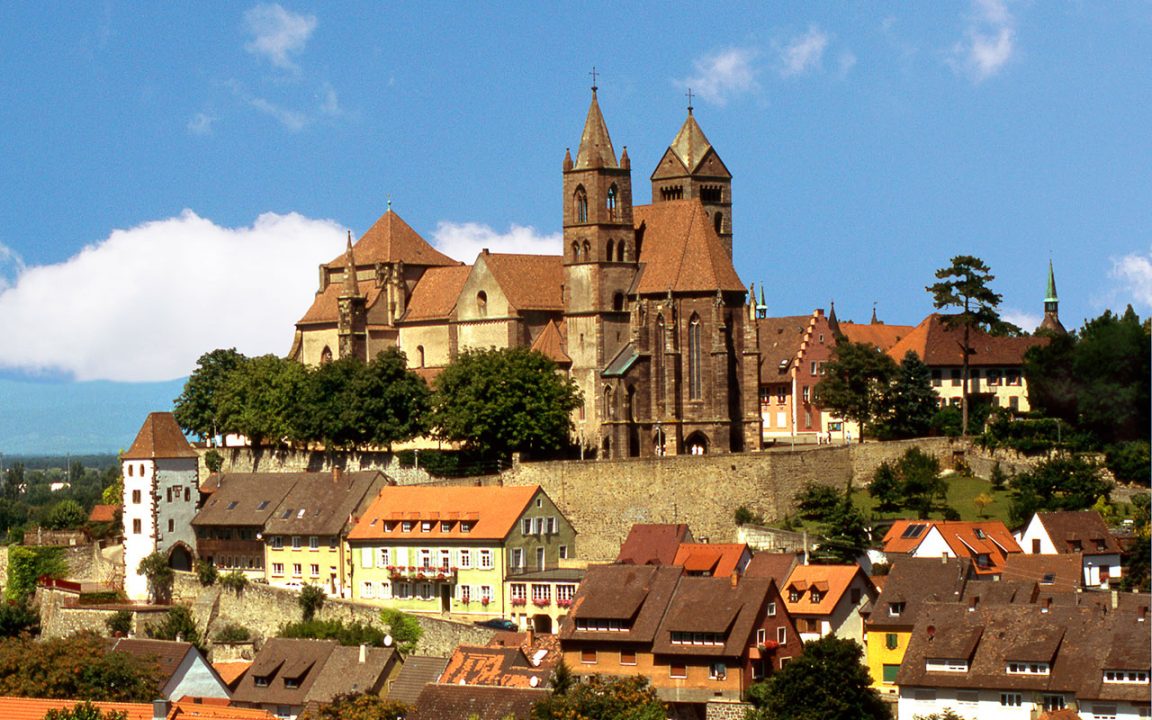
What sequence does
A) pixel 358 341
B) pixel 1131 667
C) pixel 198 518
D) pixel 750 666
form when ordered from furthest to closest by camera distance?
pixel 358 341, pixel 198 518, pixel 750 666, pixel 1131 667

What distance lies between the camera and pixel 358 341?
12175 cm

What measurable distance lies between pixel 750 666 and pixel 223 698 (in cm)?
1862

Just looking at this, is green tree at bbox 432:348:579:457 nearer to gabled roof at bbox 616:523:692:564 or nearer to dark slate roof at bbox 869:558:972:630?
gabled roof at bbox 616:523:692:564

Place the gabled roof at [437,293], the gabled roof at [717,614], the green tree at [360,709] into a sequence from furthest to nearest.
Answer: the gabled roof at [437,293] < the gabled roof at [717,614] < the green tree at [360,709]

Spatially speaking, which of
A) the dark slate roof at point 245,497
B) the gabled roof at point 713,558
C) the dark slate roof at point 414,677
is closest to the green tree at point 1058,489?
the gabled roof at point 713,558

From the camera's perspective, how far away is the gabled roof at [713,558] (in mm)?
87562

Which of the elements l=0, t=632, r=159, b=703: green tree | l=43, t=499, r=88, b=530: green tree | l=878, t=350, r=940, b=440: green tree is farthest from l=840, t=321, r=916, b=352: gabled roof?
A: l=0, t=632, r=159, b=703: green tree

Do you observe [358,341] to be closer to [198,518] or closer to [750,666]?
[198,518]

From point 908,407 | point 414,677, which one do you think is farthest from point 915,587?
point 908,407

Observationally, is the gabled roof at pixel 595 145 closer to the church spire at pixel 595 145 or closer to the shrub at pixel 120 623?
the church spire at pixel 595 145

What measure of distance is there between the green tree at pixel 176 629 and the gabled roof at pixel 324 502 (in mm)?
5690

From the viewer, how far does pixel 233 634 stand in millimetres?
96062

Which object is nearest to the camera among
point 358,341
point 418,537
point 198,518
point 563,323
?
point 418,537

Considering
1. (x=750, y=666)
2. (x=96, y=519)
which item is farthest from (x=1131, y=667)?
(x=96, y=519)
